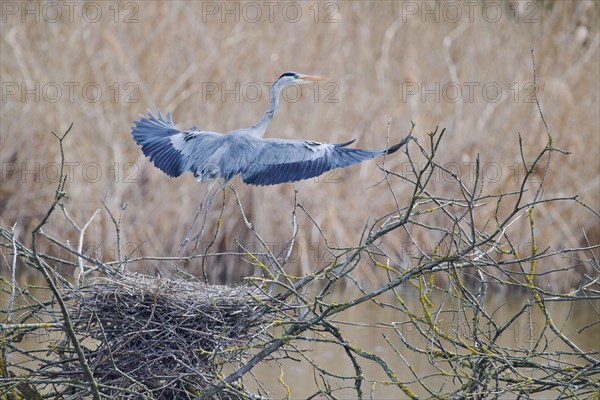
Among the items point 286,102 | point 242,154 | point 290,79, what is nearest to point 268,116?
point 290,79

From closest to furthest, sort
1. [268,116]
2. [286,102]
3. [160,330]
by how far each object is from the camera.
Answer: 1. [160,330]
2. [268,116]
3. [286,102]

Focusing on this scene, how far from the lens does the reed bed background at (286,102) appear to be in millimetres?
8883

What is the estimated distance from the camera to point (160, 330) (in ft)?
13.2

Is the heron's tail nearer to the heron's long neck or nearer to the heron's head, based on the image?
the heron's long neck

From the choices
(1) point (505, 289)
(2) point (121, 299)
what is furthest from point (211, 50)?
(2) point (121, 299)

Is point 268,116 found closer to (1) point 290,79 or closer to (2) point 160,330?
(1) point 290,79

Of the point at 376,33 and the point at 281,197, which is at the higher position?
the point at 376,33

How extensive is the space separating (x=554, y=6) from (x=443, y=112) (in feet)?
7.59

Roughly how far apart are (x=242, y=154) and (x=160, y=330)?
193 centimetres

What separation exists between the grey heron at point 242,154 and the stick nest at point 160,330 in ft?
4.61

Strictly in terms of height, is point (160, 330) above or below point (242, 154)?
below

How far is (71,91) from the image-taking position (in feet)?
30.9

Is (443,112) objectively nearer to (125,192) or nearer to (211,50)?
(211,50)

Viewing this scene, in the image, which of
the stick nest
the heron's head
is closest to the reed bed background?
the heron's head
